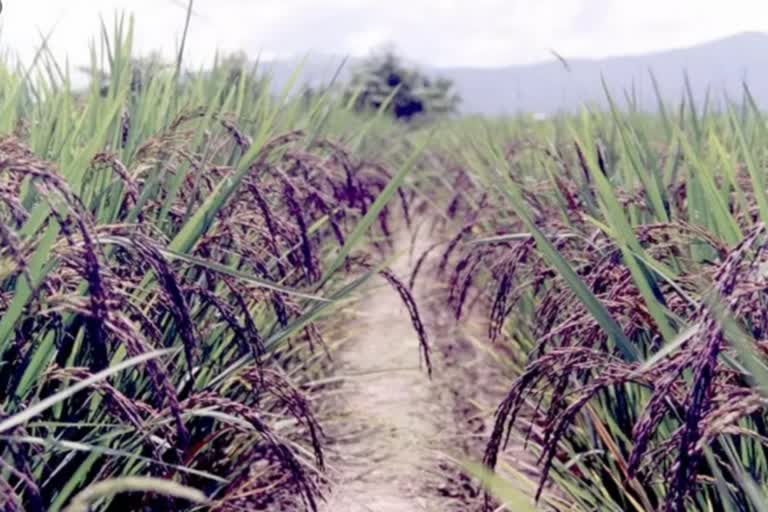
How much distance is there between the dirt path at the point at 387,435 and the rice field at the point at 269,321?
25 millimetres

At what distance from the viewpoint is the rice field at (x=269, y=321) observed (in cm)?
111

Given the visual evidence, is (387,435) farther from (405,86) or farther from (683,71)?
(405,86)

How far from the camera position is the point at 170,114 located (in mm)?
2504

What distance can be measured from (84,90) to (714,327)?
304cm

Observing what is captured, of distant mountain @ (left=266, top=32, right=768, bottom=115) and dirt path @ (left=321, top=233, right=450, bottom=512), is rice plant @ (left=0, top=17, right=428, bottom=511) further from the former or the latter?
distant mountain @ (left=266, top=32, right=768, bottom=115)

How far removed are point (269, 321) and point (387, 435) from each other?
52cm

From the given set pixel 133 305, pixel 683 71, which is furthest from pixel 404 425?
pixel 133 305

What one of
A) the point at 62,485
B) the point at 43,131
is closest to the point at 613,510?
the point at 62,485

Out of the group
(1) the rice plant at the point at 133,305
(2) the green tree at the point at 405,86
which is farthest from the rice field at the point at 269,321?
(2) the green tree at the point at 405,86

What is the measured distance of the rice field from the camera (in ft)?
3.64

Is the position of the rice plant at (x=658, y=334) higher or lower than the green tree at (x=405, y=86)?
higher

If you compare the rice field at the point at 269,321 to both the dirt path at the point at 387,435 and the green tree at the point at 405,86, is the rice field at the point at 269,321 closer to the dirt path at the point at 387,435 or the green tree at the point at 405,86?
the dirt path at the point at 387,435

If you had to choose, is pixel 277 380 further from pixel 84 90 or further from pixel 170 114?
pixel 84 90

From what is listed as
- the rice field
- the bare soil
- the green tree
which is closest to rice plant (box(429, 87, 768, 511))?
the rice field
